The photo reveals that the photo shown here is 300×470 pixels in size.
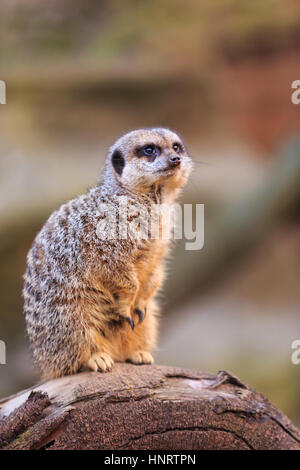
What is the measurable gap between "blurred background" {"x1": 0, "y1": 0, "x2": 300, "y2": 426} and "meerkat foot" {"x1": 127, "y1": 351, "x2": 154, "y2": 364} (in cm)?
175

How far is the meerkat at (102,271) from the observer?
2189mm

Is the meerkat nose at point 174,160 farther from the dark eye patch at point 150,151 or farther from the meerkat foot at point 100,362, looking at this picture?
the meerkat foot at point 100,362

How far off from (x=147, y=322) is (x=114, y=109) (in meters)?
4.34

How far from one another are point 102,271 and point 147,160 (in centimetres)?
49

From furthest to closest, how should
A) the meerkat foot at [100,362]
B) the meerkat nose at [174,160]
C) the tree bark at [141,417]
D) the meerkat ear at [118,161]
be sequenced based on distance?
the meerkat ear at [118,161] → the meerkat nose at [174,160] → the meerkat foot at [100,362] → the tree bark at [141,417]

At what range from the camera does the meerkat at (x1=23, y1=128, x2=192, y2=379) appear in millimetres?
2189

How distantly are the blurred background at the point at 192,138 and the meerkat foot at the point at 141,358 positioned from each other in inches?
68.9

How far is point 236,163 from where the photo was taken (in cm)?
694

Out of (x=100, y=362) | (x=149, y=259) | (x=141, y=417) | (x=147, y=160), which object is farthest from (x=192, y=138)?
(x=141, y=417)

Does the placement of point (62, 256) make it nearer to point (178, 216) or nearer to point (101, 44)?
point (178, 216)

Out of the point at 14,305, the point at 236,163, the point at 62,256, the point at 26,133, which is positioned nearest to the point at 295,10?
the point at 236,163

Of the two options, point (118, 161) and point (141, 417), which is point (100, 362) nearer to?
point (141, 417)

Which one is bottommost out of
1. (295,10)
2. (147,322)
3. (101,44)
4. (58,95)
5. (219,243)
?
(147,322)

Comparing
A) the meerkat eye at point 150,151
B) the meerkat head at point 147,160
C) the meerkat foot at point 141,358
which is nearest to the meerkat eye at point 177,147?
the meerkat head at point 147,160
